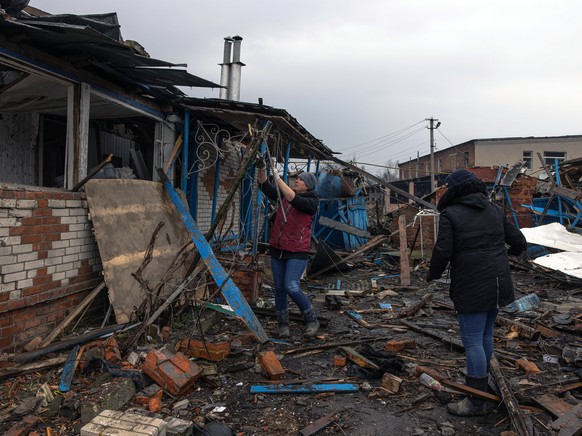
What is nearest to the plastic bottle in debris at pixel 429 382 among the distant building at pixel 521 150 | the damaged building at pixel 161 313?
the damaged building at pixel 161 313

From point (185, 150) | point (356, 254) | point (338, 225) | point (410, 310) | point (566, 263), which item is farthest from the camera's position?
point (338, 225)

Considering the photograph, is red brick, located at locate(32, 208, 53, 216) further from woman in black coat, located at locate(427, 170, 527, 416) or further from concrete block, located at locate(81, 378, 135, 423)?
woman in black coat, located at locate(427, 170, 527, 416)

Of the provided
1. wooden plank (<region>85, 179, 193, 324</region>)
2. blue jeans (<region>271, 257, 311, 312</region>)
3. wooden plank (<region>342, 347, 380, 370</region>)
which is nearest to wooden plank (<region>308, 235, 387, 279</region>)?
wooden plank (<region>85, 179, 193, 324</region>)

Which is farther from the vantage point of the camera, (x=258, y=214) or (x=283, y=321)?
(x=258, y=214)

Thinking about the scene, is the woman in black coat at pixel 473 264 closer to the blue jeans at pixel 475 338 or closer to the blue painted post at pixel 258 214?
the blue jeans at pixel 475 338

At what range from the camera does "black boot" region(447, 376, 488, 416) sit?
3.16m

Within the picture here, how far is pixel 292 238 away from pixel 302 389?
1690 mm

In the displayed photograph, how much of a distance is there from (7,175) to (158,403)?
3911 millimetres

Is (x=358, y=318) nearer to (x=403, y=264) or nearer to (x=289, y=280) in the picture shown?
(x=289, y=280)

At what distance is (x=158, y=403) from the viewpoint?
321 centimetres

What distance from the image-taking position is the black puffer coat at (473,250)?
3127 millimetres

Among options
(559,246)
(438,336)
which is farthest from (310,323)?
(559,246)

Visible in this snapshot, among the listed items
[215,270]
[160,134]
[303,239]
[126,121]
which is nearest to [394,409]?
[303,239]

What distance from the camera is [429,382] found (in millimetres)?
3668
